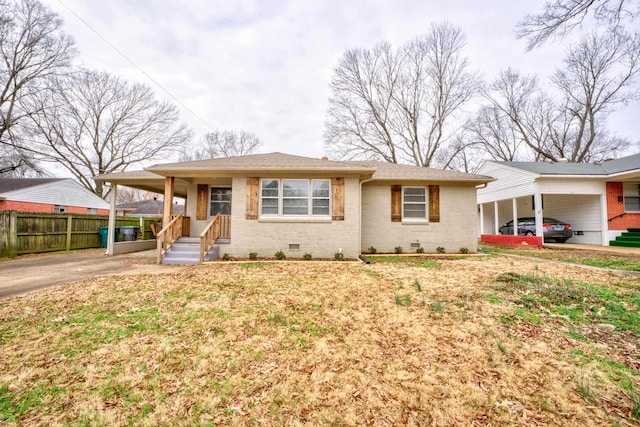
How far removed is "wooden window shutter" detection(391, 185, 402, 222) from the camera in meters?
10.3

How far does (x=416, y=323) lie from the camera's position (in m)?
3.48

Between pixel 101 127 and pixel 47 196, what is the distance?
736cm

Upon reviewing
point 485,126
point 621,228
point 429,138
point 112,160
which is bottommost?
point 621,228

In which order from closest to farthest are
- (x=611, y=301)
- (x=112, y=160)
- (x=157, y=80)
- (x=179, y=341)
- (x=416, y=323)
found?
(x=179, y=341), (x=416, y=323), (x=611, y=301), (x=157, y=80), (x=112, y=160)

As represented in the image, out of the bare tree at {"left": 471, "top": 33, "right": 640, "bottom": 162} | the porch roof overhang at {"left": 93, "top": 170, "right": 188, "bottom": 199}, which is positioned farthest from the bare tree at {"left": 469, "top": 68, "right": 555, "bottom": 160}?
the porch roof overhang at {"left": 93, "top": 170, "right": 188, "bottom": 199}

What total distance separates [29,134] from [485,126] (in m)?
39.2

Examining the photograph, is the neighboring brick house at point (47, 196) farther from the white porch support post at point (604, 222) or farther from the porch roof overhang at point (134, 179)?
the white porch support post at point (604, 222)

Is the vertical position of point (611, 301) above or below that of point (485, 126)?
below

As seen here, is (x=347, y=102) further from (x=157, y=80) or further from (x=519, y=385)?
(x=519, y=385)

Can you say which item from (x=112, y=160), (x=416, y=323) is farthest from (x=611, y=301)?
(x=112, y=160)

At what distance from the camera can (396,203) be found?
33.8 feet

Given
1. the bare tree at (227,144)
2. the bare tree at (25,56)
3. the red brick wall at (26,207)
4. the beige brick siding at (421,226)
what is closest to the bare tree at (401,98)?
the beige brick siding at (421,226)

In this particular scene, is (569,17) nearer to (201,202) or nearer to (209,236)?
(209,236)

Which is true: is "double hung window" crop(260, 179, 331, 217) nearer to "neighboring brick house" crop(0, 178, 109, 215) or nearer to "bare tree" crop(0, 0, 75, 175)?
"bare tree" crop(0, 0, 75, 175)
